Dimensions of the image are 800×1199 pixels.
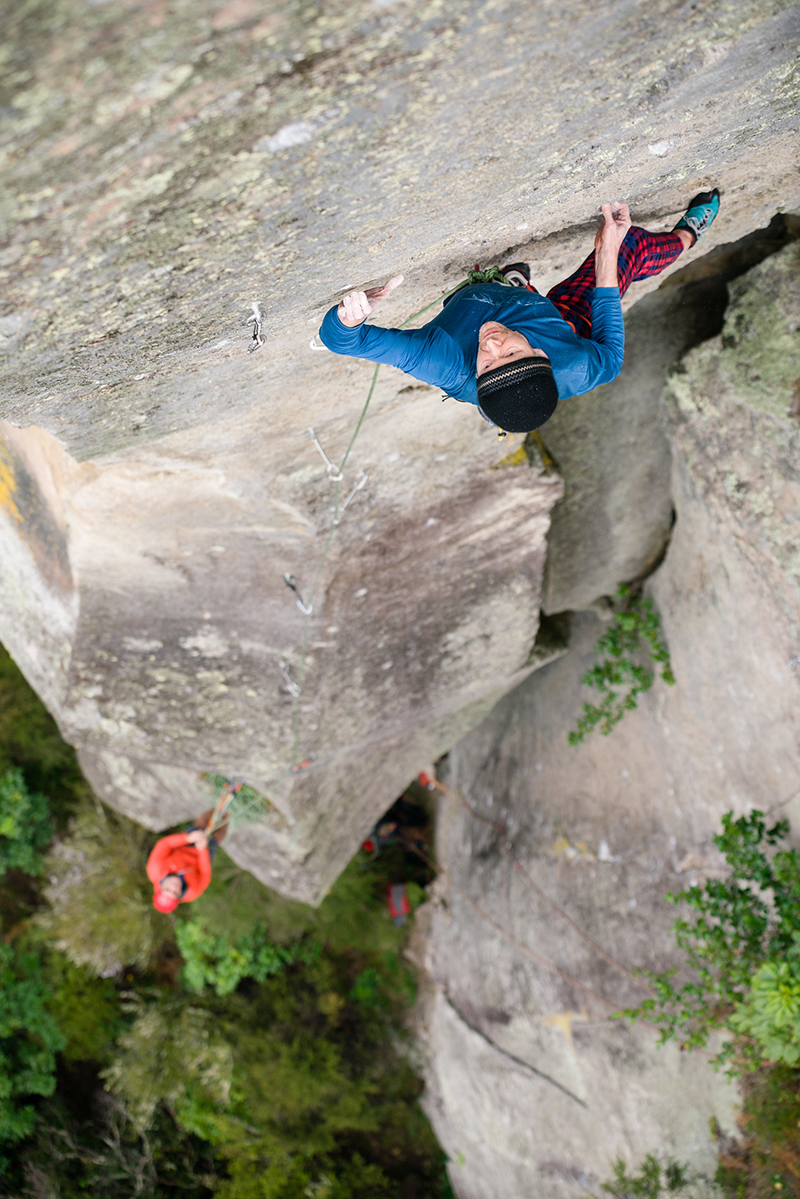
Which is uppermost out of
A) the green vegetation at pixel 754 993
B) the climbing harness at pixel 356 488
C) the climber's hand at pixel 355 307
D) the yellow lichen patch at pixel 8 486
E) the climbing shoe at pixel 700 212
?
the climber's hand at pixel 355 307

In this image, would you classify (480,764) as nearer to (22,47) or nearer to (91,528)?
(91,528)

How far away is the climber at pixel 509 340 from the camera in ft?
6.18

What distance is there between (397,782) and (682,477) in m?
2.93

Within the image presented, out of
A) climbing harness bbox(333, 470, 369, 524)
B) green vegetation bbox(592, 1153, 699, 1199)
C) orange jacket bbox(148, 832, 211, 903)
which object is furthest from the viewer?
orange jacket bbox(148, 832, 211, 903)

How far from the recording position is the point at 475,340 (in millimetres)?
2098

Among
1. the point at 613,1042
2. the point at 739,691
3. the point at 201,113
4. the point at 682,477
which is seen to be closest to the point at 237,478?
the point at 201,113

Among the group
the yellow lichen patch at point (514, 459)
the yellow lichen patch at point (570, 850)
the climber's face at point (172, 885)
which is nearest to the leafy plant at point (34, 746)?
the climber's face at point (172, 885)

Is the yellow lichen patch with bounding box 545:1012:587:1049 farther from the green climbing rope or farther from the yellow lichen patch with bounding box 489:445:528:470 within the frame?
the yellow lichen patch with bounding box 489:445:528:470

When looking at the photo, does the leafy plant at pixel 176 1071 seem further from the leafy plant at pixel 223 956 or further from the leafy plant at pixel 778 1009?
the leafy plant at pixel 778 1009

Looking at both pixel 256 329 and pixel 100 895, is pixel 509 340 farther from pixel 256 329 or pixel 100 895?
pixel 100 895

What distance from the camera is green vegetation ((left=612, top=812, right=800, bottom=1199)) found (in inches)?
118

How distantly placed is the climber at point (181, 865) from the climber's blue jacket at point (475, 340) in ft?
12.5

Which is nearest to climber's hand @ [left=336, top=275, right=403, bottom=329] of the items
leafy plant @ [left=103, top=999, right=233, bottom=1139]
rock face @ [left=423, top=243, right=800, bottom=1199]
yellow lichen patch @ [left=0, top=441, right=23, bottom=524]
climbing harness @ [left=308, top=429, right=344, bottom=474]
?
climbing harness @ [left=308, top=429, right=344, bottom=474]

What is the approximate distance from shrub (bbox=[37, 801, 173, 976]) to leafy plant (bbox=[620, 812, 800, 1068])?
618 centimetres
